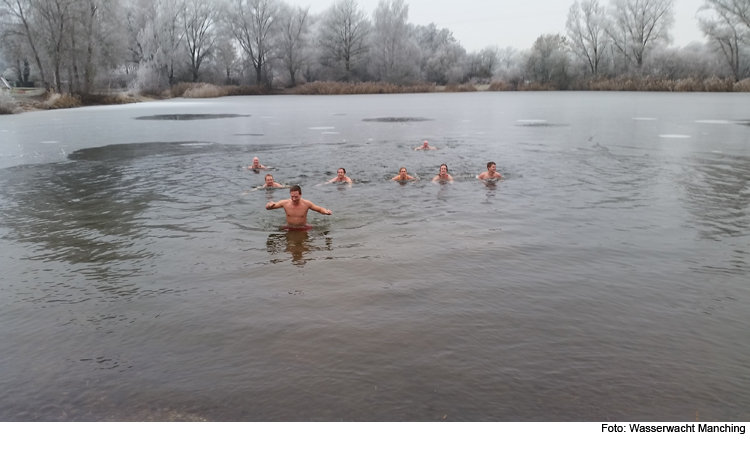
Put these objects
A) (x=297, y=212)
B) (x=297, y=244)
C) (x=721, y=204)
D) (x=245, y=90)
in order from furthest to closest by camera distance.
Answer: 1. (x=245, y=90)
2. (x=721, y=204)
3. (x=297, y=212)
4. (x=297, y=244)

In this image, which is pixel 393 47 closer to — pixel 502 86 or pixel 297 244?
pixel 502 86

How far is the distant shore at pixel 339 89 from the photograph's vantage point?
45.5m

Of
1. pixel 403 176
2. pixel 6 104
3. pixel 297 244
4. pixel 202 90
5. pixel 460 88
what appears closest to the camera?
pixel 297 244

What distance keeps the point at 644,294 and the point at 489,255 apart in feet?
7.68

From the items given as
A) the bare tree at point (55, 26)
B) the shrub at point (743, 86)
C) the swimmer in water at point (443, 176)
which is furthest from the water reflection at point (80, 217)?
the shrub at point (743, 86)

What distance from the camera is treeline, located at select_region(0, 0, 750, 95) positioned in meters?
62.2

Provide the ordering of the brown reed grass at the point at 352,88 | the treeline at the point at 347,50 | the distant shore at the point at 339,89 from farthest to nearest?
the brown reed grass at the point at 352,88, the treeline at the point at 347,50, the distant shore at the point at 339,89

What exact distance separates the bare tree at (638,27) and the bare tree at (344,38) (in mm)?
32601

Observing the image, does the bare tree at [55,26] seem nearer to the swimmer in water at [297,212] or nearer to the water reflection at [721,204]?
the swimmer in water at [297,212]

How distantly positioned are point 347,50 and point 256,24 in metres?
12.8

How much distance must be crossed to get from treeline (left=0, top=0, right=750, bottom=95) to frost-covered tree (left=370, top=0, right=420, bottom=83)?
5.6 inches

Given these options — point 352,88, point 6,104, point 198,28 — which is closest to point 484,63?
point 352,88

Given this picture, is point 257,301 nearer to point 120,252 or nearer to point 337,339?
point 337,339

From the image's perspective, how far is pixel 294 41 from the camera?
7825 cm
